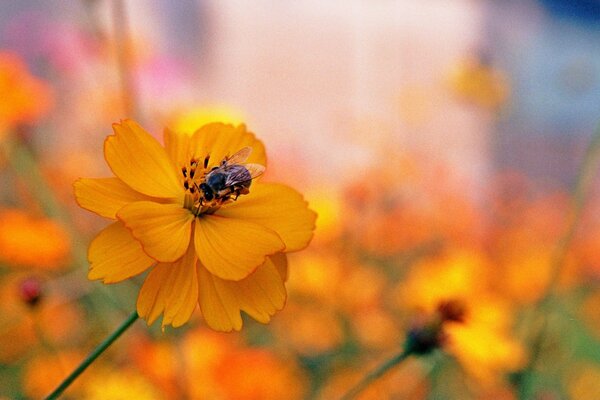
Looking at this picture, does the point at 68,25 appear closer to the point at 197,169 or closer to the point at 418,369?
the point at 418,369

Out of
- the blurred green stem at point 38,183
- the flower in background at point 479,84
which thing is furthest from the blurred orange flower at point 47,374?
the flower in background at point 479,84

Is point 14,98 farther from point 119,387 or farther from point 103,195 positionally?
point 103,195

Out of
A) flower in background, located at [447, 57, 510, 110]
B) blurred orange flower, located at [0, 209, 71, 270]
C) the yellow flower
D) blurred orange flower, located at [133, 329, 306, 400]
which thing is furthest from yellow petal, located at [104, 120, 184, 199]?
flower in background, located at [447, 57, 510, 110]

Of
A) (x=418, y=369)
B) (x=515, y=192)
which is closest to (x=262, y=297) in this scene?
(x=418, y=369)

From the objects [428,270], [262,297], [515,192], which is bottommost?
[515,192]

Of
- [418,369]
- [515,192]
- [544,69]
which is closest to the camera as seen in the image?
[418,369]
